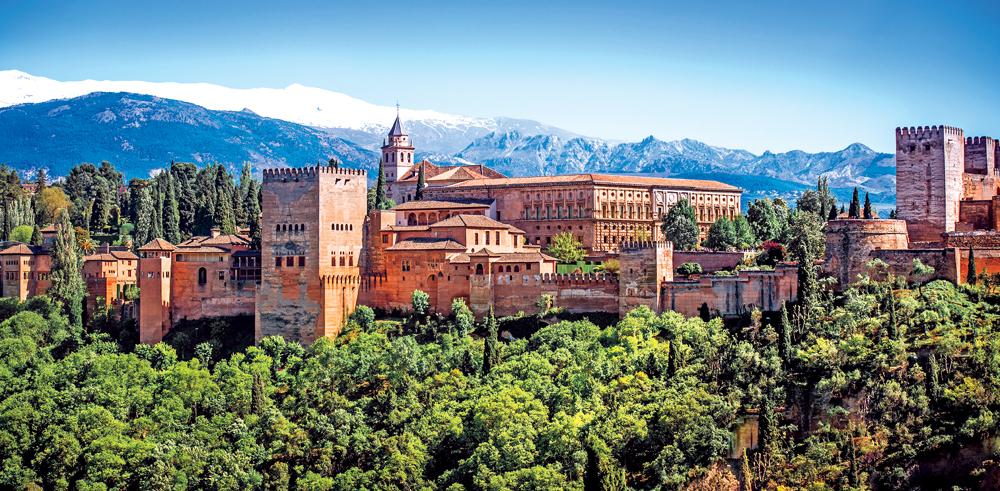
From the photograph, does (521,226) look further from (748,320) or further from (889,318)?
(889,318)

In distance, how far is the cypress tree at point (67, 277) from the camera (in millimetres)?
77750

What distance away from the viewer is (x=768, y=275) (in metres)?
59.6

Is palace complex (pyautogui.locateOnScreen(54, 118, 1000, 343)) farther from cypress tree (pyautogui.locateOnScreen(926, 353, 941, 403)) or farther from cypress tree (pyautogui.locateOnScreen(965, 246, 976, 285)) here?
cypress tree (pyautogui.locateOnScreen(926, 353, 941, 403))

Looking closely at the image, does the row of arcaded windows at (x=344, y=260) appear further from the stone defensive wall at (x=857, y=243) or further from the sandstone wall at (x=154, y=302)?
the stone defensive wall at (x=857, y=243)

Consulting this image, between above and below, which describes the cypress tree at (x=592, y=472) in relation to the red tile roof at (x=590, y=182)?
below

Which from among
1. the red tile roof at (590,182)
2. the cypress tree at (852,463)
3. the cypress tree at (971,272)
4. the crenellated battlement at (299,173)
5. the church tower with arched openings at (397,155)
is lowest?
the cypress tree at (852,463)

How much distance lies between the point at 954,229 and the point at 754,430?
18289 millimetres

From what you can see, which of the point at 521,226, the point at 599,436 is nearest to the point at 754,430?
the point at 599,436

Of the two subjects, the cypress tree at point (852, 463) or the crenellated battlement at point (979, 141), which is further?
the crenellated battlement at point (979, 141)

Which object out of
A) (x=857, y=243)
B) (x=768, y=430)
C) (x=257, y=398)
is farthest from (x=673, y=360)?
(x=257, y=398)

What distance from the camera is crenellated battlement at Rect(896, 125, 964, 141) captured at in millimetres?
61594

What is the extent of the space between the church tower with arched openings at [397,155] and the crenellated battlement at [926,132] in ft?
202

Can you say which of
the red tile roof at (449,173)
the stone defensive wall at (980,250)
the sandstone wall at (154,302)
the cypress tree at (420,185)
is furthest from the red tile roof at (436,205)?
the stone defensive wall at (980,250)

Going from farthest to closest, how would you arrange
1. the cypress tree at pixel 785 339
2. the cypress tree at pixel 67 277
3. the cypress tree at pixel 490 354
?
the cypress tree at pixel 67 277, the cypress tree at pixel 490 354, the cypress tree at pixel 785 339
